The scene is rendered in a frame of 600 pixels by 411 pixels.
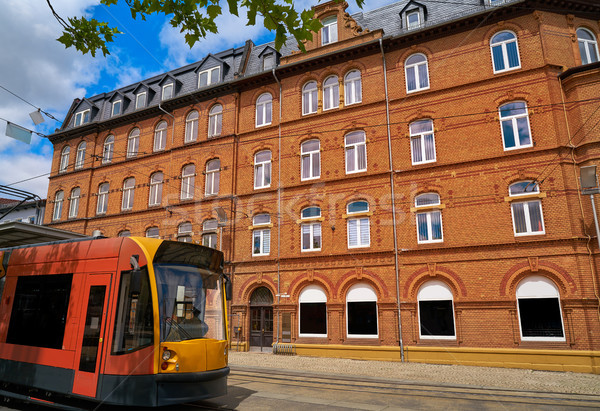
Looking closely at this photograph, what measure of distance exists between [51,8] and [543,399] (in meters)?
12.8

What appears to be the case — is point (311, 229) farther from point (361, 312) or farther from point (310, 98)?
point (310, 98)

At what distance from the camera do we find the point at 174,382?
7.20 meters

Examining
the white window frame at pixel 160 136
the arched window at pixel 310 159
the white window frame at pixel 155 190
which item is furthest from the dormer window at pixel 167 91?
the arched window at pixel 310 159

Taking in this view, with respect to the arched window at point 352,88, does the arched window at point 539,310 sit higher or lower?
lower

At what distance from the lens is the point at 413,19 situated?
2031 centimetres

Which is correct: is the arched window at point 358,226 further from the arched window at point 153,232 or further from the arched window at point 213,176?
the arched window at point 153,232

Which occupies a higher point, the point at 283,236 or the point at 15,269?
the point at 283,236

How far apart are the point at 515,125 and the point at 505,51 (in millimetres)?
3441

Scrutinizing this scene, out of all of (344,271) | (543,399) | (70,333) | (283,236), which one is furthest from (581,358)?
(70,333)

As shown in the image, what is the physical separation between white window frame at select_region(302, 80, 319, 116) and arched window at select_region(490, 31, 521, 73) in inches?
333

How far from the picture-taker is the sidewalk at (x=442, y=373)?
1177 centimetres

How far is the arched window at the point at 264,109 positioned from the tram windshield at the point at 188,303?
50.7 ft

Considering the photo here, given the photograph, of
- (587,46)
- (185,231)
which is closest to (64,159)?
(185,231)

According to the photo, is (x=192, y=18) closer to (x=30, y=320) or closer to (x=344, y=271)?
(x=30, y=320)
